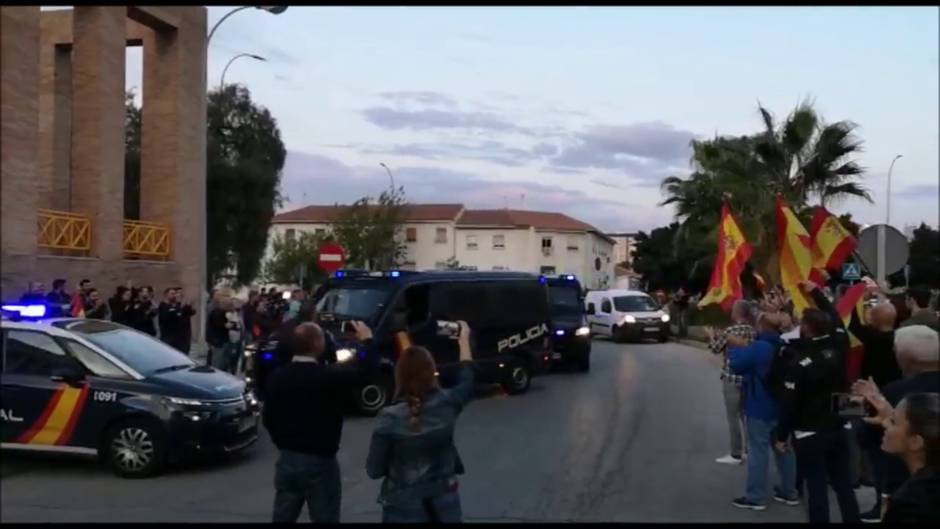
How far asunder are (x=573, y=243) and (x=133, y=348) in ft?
131

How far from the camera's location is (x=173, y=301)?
1666cm

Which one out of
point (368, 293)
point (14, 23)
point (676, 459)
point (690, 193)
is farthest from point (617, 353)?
point (14, 23)

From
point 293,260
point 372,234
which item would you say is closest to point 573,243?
point 293,260

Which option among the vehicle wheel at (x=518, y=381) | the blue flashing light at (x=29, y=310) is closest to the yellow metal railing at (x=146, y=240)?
the vehicle wheel at (x=518, y=381)

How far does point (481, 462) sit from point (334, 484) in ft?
15.3

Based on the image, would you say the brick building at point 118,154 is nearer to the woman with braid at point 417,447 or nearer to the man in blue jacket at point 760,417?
the man in blue jacket at point 760,417

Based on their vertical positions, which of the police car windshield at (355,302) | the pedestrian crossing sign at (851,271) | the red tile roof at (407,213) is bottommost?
the police car windshield at (355,302)

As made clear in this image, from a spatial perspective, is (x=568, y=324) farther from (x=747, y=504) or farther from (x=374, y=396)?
(x=747, y=504)

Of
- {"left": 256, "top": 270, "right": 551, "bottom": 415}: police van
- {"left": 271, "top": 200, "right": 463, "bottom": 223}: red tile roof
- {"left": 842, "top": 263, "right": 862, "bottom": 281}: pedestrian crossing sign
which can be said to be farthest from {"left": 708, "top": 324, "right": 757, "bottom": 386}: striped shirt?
{"left": 271, "top": 200, "right": 463, "bottom": 223}: red tile roof

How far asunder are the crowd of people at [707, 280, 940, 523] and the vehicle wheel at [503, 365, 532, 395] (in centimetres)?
653

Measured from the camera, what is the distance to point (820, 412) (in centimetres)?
723

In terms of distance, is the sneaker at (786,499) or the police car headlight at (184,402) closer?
the sneaker at (786,499)

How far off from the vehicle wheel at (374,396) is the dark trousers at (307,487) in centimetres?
785

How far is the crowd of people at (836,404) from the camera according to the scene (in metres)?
4.33
